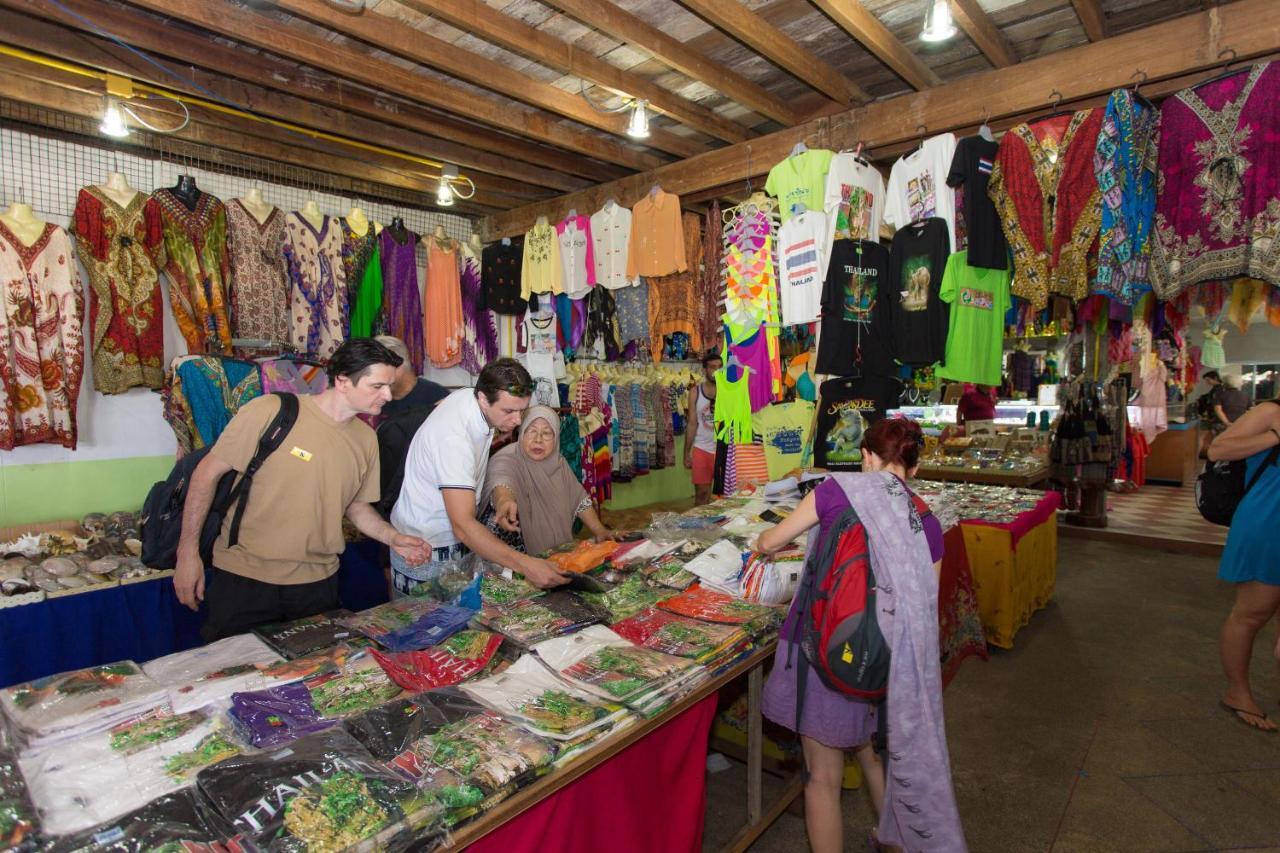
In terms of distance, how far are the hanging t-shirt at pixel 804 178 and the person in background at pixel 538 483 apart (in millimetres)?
1961

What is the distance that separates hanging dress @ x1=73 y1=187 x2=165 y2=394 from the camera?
4.03 metres

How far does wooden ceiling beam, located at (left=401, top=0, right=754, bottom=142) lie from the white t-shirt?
1647 millimetres

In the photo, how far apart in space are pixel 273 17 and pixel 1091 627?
6337mm

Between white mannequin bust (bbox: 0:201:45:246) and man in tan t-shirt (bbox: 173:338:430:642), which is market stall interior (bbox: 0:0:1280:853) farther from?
white mannequin bust (bbox: 0:201:45:246)

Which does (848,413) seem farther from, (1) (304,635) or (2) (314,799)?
(2) (314,799)

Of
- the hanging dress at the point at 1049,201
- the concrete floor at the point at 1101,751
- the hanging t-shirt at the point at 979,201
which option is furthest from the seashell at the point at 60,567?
the hanging dress at the point at 1049,201

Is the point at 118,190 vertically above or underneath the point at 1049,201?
above

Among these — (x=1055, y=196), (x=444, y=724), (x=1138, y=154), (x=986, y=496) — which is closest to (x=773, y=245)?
(x=1055, y=196)

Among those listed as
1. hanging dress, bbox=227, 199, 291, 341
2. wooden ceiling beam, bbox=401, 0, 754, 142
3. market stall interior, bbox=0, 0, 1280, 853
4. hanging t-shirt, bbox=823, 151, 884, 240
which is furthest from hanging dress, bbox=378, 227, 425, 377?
hanging t-shirt, bbox=823, 151, 884, 240

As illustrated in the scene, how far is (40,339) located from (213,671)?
3.37 meters

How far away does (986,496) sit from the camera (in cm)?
519

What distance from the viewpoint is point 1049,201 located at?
10.7 feet

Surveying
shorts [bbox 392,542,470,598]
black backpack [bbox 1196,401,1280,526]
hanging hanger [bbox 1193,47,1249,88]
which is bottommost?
shorts [bbox 392,542,470,598]

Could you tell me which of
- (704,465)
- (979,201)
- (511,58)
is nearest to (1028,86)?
(979,201)
